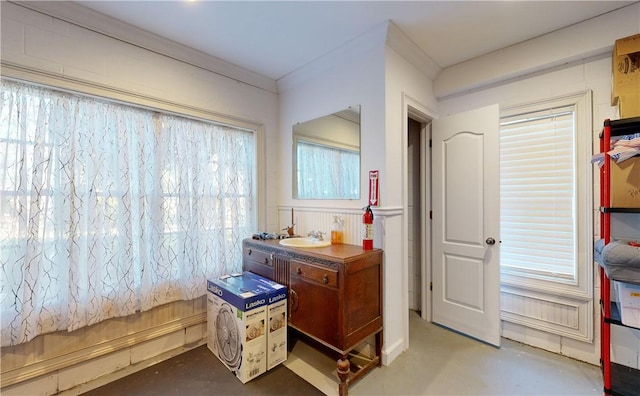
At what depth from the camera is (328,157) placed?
255cm

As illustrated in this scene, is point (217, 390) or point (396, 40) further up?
point (396, 40)

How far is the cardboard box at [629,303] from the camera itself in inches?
59.2

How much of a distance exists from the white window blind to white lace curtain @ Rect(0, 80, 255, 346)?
268 cm

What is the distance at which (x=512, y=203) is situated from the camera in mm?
2467

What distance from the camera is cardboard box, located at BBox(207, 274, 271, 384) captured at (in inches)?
75.2

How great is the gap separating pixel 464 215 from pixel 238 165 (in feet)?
7.49

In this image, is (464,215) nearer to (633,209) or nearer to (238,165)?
(633,209)

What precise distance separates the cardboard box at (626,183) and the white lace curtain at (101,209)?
2874mm

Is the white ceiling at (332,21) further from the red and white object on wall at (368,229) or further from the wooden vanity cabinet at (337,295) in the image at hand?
the wooden vanity cabinet at (337,295)

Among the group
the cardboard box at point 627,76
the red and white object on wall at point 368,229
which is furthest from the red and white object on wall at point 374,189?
the cardboard box at point 627,76

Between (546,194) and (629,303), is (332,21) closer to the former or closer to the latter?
(546,194)

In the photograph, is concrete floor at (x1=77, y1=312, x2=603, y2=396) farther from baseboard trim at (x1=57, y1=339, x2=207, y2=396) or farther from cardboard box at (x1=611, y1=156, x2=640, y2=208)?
cardboard box at (x1=611, y1=156, x2=640, y2=208)

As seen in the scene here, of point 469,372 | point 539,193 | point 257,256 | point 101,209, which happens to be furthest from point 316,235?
point 539,193

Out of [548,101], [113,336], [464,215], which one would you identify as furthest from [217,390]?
[548,101]
